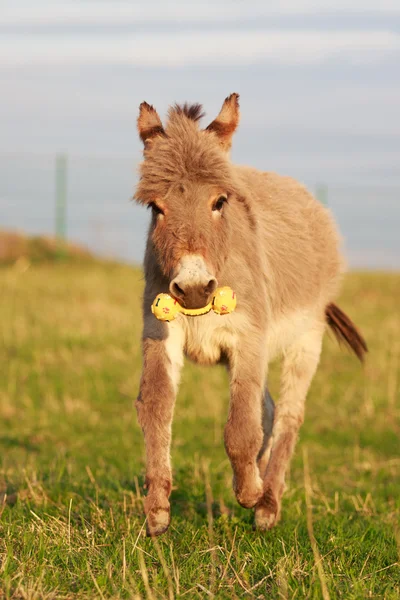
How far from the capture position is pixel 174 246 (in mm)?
4094

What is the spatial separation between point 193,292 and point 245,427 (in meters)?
0.99

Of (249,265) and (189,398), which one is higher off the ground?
(249,265)

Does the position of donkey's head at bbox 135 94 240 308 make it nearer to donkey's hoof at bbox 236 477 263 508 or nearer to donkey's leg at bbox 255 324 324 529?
donkey's hoof at bbox 236 477 263 508

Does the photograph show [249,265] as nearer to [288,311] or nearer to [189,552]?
[288,311]

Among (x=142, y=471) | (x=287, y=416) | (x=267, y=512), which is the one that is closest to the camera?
(x=267, y=512)

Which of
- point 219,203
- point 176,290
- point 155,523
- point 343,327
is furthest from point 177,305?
point 343,327

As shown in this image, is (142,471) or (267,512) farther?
(142,471)

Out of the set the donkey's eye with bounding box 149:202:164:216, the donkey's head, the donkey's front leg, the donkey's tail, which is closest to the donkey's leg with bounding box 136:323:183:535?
the donkey's front leg

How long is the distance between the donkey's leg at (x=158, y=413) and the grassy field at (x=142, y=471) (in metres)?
0.17

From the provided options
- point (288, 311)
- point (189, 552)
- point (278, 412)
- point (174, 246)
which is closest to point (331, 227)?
point (288, 311)

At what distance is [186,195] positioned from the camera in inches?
167

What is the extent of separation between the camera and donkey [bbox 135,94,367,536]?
4.23 meters

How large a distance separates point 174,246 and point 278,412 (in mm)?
2137

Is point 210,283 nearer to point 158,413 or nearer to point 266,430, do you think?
point 158,413
